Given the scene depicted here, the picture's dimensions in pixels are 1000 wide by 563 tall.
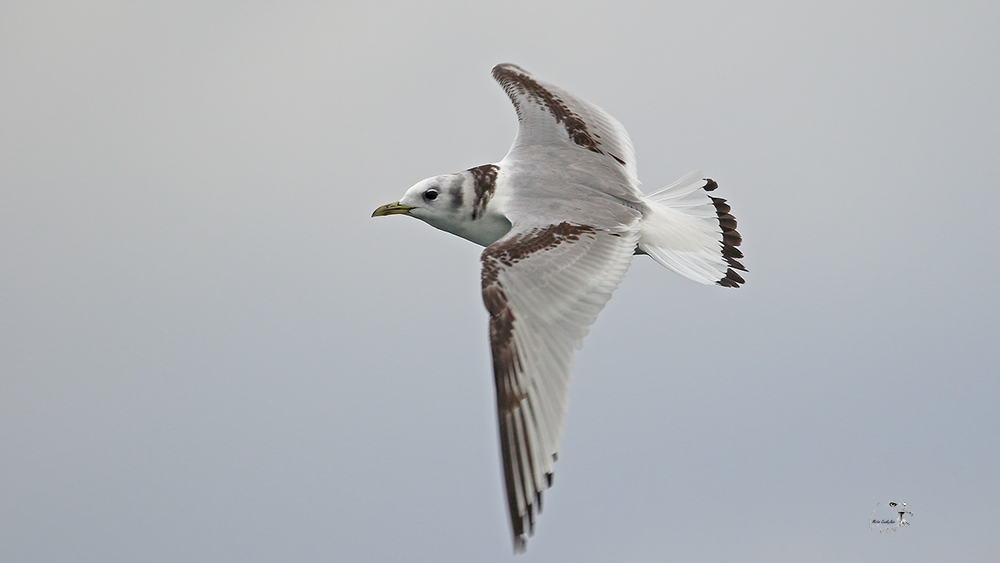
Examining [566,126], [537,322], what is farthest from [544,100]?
[537,322]

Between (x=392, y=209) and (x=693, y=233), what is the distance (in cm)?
217

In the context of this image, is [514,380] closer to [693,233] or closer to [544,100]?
[693,233]

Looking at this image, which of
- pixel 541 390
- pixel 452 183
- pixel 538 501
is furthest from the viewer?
pixel 452 183

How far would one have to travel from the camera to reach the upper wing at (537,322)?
4.63 metres

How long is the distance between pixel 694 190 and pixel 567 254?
6.84 feet

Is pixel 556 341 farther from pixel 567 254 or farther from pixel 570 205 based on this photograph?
pixel 570 205

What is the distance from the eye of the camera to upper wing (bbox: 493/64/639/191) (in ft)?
23.7

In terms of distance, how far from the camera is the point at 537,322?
5.20 metres

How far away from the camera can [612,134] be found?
299 inches

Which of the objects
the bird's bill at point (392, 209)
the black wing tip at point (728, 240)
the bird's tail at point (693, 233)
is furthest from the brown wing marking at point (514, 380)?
the bird's bill at point (392, 209)

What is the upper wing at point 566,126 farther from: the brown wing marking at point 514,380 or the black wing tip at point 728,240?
the brown wing marking at point 514,380

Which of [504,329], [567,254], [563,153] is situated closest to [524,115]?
[563,153]

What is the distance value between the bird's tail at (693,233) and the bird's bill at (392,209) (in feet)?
5.65

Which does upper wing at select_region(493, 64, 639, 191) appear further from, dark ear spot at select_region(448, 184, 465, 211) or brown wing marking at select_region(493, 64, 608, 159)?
dark ear spot at select_region(448, 184, 465, 211)
